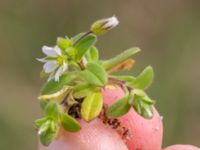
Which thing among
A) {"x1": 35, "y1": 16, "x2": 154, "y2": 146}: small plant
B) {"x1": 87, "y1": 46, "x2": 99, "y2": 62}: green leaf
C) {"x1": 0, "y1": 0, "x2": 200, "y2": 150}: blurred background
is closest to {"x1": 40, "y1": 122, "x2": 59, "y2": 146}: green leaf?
{"x1": 35, "y1": 16, "x2": 154, "y2": 146}: small plant

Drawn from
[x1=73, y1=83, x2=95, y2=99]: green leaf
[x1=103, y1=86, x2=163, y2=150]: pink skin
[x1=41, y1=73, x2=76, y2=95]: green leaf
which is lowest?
[x1=103, y1=86, x2=163, y2=150]: pink skin

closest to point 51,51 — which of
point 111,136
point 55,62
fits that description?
point 55,62

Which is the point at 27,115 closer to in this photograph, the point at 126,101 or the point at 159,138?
the point at 159,138

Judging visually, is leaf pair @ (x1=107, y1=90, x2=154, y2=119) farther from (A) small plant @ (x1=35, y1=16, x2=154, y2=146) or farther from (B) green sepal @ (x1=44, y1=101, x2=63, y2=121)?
(B) green sepal @ (x1=44, y1=101, x2=63, y2=121)

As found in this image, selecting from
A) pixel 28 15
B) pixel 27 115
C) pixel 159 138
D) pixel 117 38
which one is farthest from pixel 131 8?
pixel 159 138

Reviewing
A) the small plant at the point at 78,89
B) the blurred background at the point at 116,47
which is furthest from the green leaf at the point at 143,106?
the blurred background at the point at 116,47
